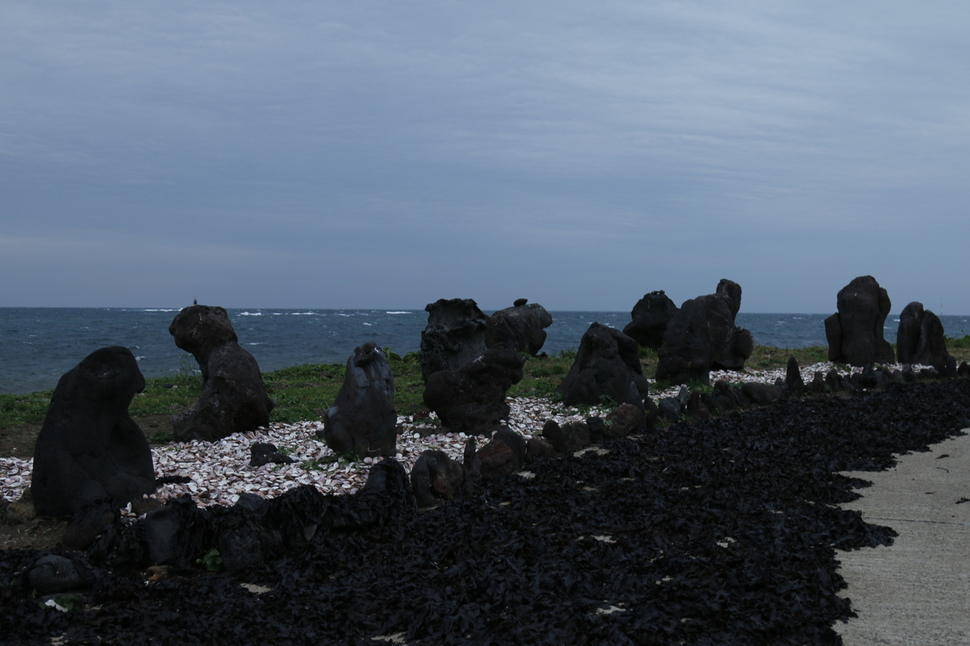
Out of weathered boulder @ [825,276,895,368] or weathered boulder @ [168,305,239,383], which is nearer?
weathered boulder @ [168,305,239,383]

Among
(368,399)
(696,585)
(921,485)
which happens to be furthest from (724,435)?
(696,585)

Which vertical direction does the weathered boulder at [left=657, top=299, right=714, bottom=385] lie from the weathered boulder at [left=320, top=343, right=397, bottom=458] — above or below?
above

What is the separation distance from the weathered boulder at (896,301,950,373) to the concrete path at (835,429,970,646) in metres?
13.7

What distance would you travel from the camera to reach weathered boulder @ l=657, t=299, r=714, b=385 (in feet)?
56.5

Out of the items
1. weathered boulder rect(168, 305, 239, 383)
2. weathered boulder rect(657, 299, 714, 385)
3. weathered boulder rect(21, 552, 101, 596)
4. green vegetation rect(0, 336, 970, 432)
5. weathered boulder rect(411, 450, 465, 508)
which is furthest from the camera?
weathered boulder rect(657, 299, 714, 385)

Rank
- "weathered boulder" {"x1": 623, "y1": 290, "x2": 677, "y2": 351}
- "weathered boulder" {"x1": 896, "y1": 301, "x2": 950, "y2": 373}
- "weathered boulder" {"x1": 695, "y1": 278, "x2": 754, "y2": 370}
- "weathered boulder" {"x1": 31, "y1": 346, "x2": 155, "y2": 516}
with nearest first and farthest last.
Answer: "weathered boulder" {"x1": 31, "y1": 346, "x2": 155, "y2": 516}, "weathered boulder" {"x1": 695, "y1": 278, "x2": 754, "y2": 370}, "weathered boulder" {"x1": 896, "y1": 301, "x2": 950, "y2": 373}, "weathered boulder" {"x1": 623, "y1": 290, "x2": 677, "y2": 351}

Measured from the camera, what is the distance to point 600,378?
48.3 feet

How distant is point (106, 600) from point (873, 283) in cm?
2236

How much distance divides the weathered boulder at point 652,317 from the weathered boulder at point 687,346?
5580 millimetres

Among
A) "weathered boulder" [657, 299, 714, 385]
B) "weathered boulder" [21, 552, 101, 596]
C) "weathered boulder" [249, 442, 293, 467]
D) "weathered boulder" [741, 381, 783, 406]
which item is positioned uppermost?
"weathered boulder" [657, 299, 714, 385]

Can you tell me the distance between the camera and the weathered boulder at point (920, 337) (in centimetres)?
2181

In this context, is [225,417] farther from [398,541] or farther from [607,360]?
Result: [607,360]

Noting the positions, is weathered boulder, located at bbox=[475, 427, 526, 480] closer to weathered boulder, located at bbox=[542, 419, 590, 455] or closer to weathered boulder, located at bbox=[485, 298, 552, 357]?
weathered boulder, located at bbox=[542, 419, 590, 455]

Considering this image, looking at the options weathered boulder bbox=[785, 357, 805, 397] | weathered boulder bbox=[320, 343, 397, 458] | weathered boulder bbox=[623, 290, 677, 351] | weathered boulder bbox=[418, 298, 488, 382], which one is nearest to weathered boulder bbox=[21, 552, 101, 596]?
weathered boulder bbox=[320, 343, 397, 458]
